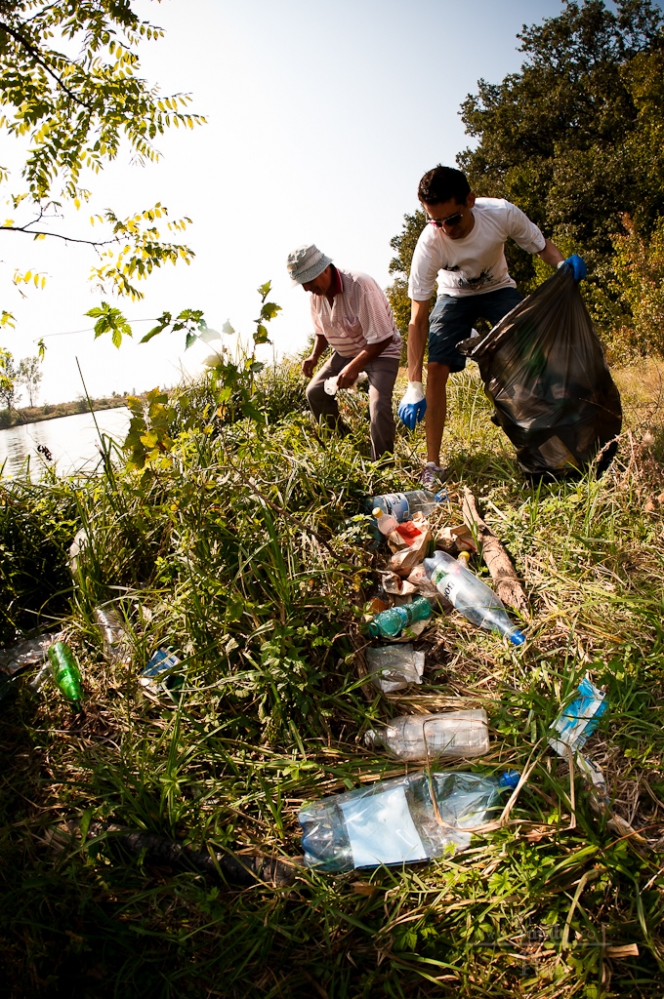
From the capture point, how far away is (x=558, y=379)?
2.60m

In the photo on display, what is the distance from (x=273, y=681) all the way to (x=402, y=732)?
0.43 meters

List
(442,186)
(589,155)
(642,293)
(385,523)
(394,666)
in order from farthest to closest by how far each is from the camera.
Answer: (589,155) < (642,293) < (442,186) < (385,523) < (394,666)

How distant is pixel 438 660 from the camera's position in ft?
6.84

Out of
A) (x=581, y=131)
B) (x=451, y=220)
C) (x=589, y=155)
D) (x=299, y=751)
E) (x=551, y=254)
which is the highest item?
(x=581, y=131)

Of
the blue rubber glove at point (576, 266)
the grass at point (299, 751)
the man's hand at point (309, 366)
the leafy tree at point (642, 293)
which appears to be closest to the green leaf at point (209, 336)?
the grass at point (299, 751)

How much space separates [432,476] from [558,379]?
0.77m

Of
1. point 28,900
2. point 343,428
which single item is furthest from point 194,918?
point 343,428

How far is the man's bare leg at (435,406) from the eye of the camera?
10.0 ft

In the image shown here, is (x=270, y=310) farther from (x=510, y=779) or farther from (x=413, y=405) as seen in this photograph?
(x=510, y=779)

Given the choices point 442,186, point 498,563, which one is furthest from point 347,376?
point 498,563

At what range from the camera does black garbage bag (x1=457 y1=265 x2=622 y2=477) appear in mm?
2598

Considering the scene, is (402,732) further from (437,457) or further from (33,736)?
(437,457)

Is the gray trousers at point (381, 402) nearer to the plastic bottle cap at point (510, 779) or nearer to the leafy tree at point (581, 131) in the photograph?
the plastic bottle cap at point (510, 779)

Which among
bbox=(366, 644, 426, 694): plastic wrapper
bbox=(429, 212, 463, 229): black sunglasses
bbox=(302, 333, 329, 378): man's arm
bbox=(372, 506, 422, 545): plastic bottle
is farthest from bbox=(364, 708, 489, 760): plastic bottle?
bbox=(302, 333, 329, 378): man's arm
